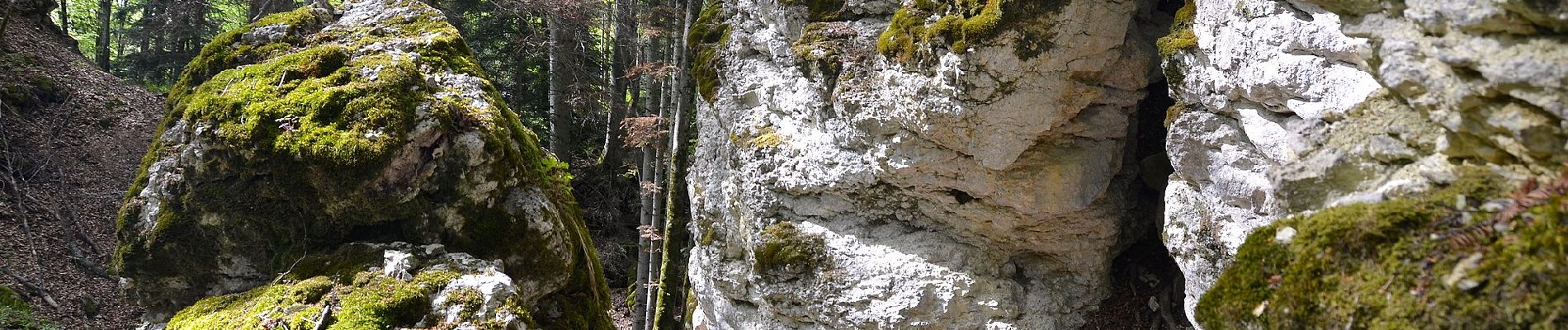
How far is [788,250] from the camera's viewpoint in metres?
7.38

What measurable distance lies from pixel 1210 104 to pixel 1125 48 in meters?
1.12

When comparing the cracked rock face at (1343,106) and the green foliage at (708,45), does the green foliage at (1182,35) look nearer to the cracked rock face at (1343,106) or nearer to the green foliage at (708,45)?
the cracked rock face at (1343,106)

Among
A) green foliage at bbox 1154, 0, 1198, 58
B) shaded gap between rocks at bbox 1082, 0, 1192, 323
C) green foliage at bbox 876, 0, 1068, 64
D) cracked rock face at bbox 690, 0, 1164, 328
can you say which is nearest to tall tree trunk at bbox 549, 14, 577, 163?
cracked rock face at bbox 690, 0, 1164, 328

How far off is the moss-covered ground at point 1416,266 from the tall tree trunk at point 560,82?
9837 mm

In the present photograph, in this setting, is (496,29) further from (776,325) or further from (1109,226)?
(1109,226)

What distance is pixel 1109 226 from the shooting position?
6.67 m

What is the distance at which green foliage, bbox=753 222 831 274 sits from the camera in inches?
287

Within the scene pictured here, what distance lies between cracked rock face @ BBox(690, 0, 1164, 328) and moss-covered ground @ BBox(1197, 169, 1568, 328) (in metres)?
3.03

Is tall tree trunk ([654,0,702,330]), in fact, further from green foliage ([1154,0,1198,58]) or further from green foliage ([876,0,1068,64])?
green foliage ([1154,0,1198,58])

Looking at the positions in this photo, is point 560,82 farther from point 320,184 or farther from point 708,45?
point 320,184

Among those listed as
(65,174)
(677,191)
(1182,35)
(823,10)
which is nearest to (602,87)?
(677,191)

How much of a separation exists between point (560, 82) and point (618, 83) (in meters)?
3.77

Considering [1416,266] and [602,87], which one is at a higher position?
[1416,266]

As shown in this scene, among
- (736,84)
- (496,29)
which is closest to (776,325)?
(736,84)
